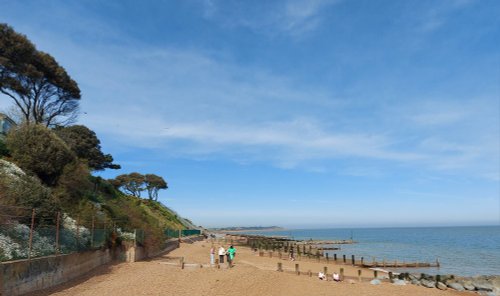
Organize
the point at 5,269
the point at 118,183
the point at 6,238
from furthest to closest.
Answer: the point at 118,183 → the point at 6,238 → the point at 5,269

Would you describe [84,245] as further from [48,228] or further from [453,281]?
[453,281]

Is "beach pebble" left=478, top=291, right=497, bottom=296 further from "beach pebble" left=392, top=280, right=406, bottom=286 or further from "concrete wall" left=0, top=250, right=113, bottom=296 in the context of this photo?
"concrete wall" left=0, top=250, right=113, bottom=296

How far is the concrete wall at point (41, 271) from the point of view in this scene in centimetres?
1140

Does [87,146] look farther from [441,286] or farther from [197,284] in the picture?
[441,286]

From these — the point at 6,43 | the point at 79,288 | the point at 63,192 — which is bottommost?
the point at 79,288

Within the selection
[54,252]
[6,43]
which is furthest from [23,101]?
[54,252]

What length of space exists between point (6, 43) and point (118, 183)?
1879 inches

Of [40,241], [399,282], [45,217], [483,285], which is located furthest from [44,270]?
[483,285]

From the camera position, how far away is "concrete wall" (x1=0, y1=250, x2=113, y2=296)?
11398 millimetres

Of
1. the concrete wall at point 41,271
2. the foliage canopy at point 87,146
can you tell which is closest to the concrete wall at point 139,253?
the concrete wall at point 41,271

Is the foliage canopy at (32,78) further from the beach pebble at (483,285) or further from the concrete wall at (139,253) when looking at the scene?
the beach pebble at (483,285)

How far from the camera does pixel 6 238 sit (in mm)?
12688

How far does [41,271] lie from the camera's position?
13.4m

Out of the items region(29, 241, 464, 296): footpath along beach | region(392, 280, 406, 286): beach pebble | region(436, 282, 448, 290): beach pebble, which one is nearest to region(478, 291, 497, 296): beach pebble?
region(29, 241, 464, 296): footpath along beach
